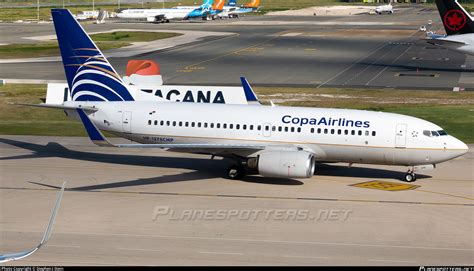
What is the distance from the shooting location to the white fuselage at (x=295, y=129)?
4216cm

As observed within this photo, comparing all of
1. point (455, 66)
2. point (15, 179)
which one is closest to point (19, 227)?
point (15, 179)

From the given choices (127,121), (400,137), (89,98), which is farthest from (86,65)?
(400,137)

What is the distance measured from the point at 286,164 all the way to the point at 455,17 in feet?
197

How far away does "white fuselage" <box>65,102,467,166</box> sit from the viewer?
1660 inches

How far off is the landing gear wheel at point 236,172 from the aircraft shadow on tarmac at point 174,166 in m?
0.39

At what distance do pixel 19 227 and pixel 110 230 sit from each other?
4000 millimetres

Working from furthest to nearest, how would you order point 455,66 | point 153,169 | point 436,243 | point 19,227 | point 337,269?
1. point 455,66
2. point 153,169
3. point 19,227
4. point 436,243
5. point 337,269

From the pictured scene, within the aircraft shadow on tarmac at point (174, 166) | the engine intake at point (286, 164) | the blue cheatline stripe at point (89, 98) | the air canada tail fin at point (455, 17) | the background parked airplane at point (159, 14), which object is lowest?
the background parked airplane at point (159, 14)

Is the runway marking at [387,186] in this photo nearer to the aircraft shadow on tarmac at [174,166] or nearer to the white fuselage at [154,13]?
the aircraft shadow on tarmac at [174,166]

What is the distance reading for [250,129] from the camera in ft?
144

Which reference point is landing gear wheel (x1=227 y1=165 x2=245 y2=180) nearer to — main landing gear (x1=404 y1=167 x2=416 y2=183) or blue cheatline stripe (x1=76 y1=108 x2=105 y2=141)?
blue cheatline stripe (x1=76 y1=108 x2=105 y2=141)

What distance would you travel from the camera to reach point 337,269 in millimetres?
28594

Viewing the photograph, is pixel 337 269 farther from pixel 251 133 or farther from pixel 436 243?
pixel 251 133

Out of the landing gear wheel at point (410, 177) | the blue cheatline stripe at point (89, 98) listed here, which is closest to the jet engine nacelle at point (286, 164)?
the landing gear wheel at point (410, 177)
